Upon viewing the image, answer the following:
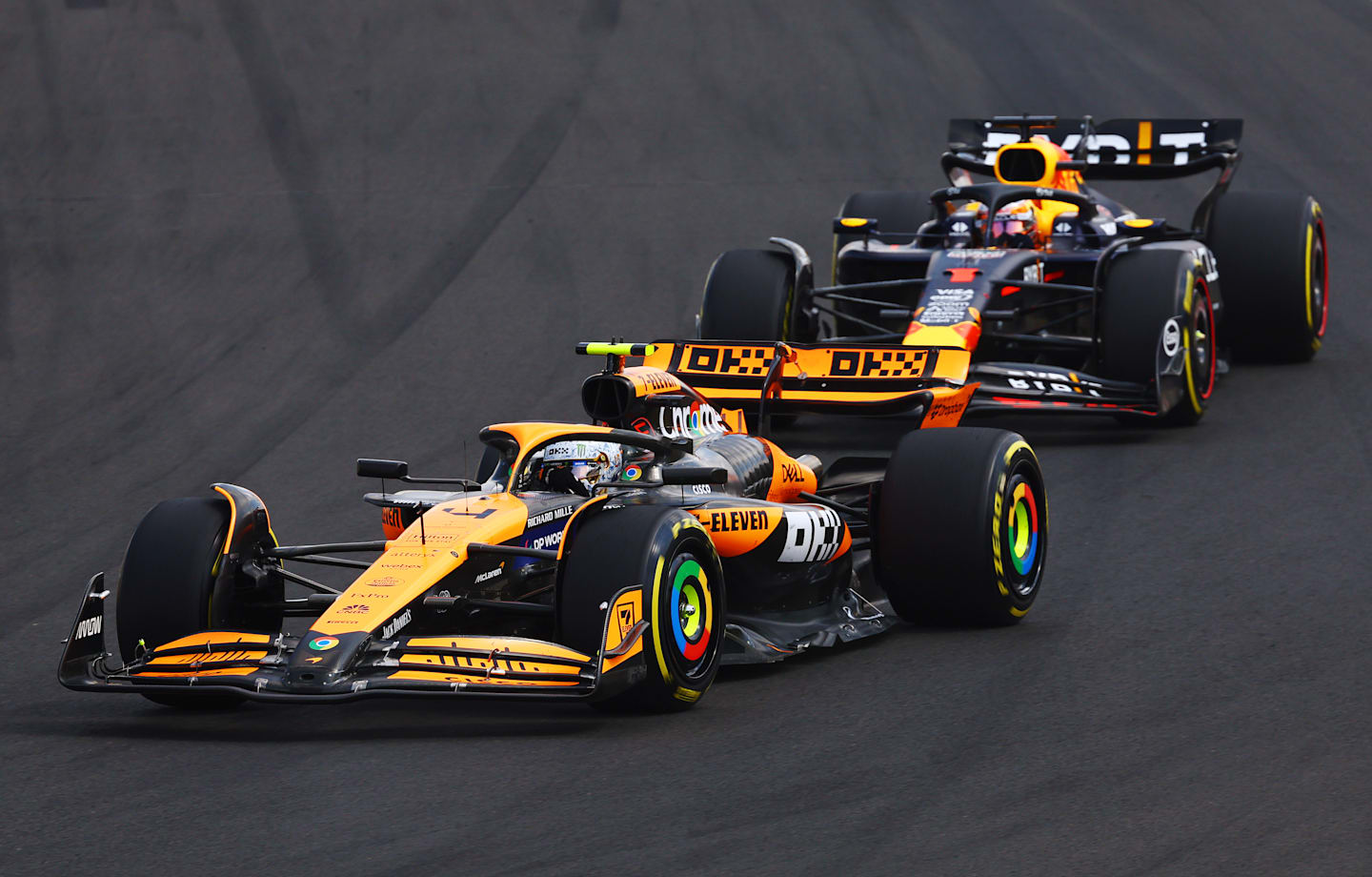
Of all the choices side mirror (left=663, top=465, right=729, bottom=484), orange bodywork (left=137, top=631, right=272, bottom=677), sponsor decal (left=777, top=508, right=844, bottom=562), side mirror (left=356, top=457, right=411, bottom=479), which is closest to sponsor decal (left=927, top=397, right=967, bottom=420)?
sponsor decal (left=777, top=508, right=844, bottom=562)

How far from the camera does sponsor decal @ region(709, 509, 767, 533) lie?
24.5 feet

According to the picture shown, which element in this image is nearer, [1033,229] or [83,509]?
[83,509]

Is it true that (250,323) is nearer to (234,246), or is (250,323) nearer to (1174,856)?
(234,246)

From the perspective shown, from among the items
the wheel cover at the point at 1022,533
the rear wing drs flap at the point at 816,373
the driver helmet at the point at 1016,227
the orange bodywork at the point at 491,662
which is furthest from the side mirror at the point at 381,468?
the driver helmet at the point at 1016,227

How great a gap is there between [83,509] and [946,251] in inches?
239

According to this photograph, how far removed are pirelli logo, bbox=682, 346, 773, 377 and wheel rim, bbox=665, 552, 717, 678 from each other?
3.42 meters

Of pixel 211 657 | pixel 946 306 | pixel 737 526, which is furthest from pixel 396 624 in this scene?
pixel 946 306

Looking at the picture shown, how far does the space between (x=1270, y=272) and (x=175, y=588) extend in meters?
10.1

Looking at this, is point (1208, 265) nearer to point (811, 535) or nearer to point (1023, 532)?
point (1023, 532)

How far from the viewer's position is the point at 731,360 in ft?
34.3

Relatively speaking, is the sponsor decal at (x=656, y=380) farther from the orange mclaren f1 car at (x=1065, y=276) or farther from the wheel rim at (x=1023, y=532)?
the orange mclaren f1 car at (x=1065, y=276)

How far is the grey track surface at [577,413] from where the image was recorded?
18.7ft

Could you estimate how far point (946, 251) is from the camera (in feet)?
43.4

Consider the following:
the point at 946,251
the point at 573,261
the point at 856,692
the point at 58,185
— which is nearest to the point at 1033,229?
the point at 946,251
